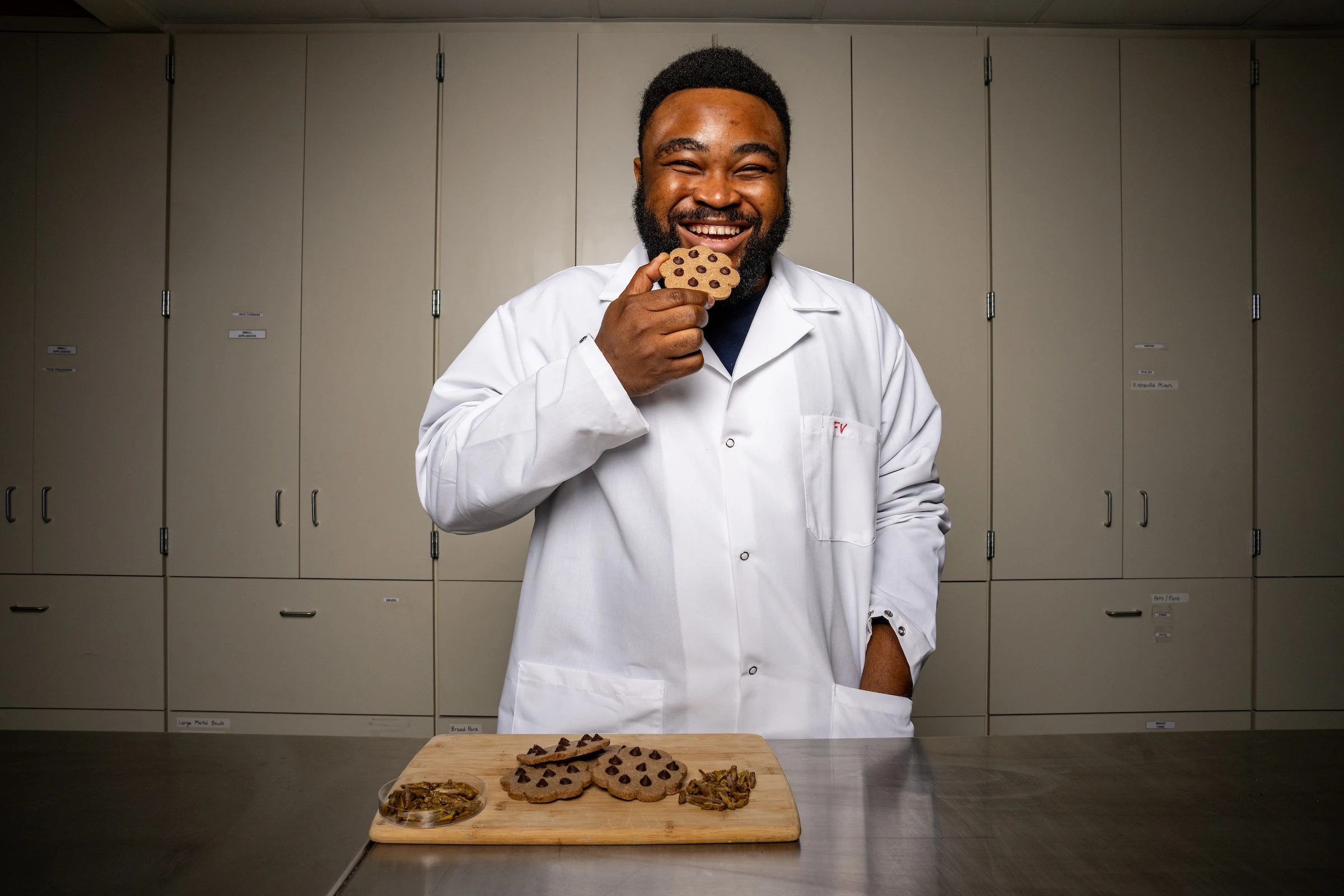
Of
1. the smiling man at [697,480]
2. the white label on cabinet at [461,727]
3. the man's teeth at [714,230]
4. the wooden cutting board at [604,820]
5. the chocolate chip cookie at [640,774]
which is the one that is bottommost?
the white label on cabinet at [461,727]

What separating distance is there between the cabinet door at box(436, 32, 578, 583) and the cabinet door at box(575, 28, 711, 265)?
0.05m

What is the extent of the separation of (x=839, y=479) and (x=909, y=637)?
0.30 meters

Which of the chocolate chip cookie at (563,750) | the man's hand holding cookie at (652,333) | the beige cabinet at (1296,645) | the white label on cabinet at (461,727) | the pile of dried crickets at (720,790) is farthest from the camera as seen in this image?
the beige cabinet at (1296,645)

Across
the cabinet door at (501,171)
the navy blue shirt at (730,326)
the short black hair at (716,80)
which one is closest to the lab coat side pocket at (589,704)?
the navy blue shirt at (730,326)

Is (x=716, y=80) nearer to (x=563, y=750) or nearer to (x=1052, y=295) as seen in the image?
(x=563, y=750)

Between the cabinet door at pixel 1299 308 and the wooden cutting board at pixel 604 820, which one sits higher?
the cabinet door at pixel 1299 308

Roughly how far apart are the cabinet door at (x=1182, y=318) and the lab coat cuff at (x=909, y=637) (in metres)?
2.00

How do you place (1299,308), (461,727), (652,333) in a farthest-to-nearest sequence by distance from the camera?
(1299,308) < (461,727) < (652,333)

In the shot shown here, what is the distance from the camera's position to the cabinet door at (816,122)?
298 centimetres

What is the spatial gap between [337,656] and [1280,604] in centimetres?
346

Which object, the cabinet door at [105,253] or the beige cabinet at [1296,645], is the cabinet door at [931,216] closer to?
the beige cabinet at [1296,645]

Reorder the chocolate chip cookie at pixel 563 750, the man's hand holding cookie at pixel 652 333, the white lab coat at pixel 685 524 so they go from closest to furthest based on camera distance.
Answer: the chocolate chip cookie at pixel 563 750
the man's hand holding cookie at pixel 652 333
the white lab coat at pixel 685 524

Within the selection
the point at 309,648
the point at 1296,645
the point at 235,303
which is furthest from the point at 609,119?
the point at 1296,645

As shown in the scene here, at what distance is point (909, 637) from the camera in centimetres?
141
